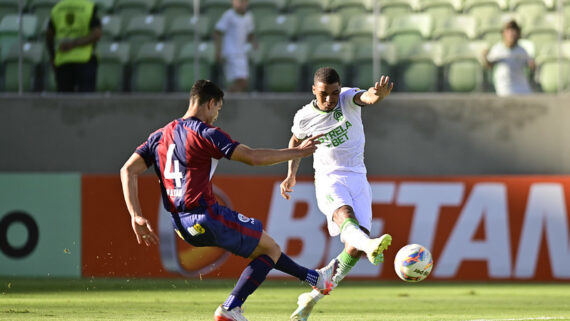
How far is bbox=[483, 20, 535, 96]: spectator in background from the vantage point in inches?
576

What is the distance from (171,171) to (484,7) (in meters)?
9.39

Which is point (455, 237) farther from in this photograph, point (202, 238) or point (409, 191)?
point (202, 238)

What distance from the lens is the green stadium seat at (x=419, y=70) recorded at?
1507cm

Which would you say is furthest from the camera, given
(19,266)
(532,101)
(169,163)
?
(532,101)

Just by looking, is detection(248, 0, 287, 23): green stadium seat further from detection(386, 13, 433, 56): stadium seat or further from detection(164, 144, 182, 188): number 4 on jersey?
detection(164, 144, 182, 188): number 4 on jersey

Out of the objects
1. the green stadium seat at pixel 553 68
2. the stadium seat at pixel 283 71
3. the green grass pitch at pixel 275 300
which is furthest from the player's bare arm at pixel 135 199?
the green stadium seat at pixel 553 68

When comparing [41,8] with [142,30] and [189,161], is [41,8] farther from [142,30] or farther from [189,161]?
[189,161]

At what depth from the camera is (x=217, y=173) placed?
15.0 meters

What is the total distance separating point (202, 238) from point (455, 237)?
6.82 m

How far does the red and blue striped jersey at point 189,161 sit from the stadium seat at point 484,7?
9.10m

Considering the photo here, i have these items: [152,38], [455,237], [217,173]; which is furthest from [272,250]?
[152,38]

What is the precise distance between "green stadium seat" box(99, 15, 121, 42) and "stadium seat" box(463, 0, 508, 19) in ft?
17.0

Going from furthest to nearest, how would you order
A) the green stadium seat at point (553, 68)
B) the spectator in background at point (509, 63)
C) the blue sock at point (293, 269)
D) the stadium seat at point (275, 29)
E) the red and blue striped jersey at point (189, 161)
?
the stadium seat at point (275, 29)
the green stadium seat at point (553, 68)
the spectator in background at point (509, 63)
the blue sock at point (293, 269)
the red and blue striped jersey at point (189, 161)

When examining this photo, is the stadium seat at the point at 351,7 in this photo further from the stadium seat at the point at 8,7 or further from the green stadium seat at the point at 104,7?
the stadium seat at the point at 8,7
